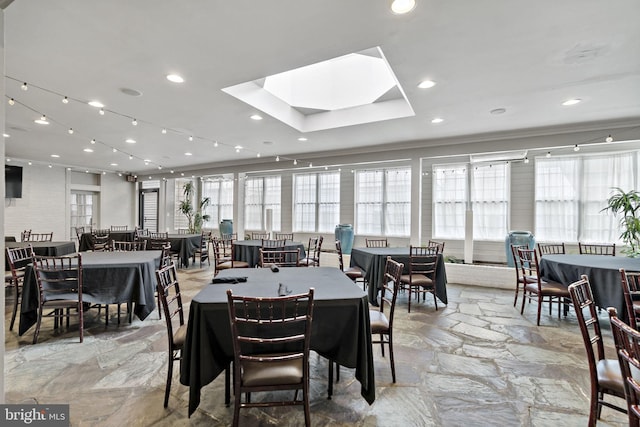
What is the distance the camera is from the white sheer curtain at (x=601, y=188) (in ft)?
20.0

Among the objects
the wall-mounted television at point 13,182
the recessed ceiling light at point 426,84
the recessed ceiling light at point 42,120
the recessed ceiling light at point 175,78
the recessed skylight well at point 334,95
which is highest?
the recessed skylight well at point 334,95

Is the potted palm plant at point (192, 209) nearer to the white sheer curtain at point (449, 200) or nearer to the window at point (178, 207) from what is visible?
the window at point (178, 207)

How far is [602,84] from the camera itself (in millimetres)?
3385

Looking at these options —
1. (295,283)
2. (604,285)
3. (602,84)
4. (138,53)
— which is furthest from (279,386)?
(602,84)

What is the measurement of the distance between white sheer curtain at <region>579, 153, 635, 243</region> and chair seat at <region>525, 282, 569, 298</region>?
11.9 feet

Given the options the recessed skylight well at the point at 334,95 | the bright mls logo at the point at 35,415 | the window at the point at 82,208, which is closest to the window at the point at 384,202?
the recessed skylight well at the point at 334,95

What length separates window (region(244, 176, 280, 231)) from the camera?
31.5 feet

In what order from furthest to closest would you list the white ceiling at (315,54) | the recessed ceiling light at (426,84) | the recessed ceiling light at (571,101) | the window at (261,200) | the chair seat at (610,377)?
1. the window at (261,200)
2. the recessed ceiling light at (571,101)
3. the recessed ceiling light at (426,84)
4. the white ceiling at (315,54)
5. the chair seat at (610,377)

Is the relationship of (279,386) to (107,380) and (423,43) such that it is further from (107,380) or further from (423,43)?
(423,43)

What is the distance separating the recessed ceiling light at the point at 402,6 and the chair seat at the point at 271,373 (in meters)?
2.48

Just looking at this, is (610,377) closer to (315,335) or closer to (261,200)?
(315,335)

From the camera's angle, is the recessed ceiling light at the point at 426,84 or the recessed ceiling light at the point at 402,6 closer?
the recessed ceiling light at the point at 402,6

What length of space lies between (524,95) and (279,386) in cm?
423

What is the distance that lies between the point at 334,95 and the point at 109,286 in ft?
14.3
